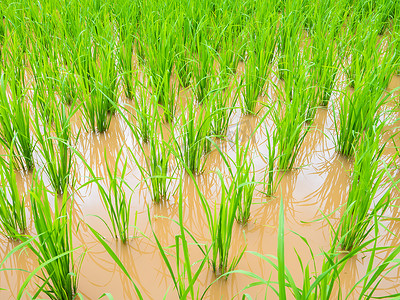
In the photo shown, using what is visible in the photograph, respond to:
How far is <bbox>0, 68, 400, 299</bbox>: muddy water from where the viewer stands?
114 cm

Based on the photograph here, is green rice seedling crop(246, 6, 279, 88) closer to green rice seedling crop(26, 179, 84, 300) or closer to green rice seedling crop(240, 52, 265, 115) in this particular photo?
green rice seedling crop(240, 52, 265, 115)

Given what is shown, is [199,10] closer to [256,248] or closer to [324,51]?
[324,51]

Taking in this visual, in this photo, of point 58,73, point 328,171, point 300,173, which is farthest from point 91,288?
point 58,73

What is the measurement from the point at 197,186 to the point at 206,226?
0.15 metres

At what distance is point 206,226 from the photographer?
52.6 inches

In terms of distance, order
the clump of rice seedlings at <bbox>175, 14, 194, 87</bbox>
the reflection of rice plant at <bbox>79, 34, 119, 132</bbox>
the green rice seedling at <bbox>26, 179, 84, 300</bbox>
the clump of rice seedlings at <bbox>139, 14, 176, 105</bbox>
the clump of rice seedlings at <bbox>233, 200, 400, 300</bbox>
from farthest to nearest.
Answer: the clump of rice seedlings at <bbox>175, 14, 194, 87</bbox>
the clump of rice seedlings at <bbox>139, 14, 176, 105</bbox>
the reflection of rice plant at <bbox>79, 34, 119, 132</bbox>
the green rice seedling at <bbox>26, 179, 84, 300</bbox>
the clump of rice seedlings at <bbox>233, 200, 400, 300</bbox>

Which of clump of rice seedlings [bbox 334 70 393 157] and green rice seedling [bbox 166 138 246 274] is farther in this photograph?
clump of rice seedlings [bbox 334 70 393 157]

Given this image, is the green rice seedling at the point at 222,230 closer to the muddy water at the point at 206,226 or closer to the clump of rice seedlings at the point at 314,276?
the muddy water at the point at 206,226

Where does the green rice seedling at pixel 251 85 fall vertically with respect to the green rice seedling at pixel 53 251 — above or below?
above

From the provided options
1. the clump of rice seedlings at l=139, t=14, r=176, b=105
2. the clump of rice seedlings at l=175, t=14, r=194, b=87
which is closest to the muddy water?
the clump of rice seedlings at l=139, t=14, r=176, b=105

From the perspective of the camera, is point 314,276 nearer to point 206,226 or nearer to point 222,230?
point 222,230

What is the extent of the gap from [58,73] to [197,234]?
3.46ft

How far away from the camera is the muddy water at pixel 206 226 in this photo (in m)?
1.14

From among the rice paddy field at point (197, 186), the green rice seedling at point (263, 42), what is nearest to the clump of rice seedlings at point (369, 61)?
the rice paddy field at point (197, 186)
